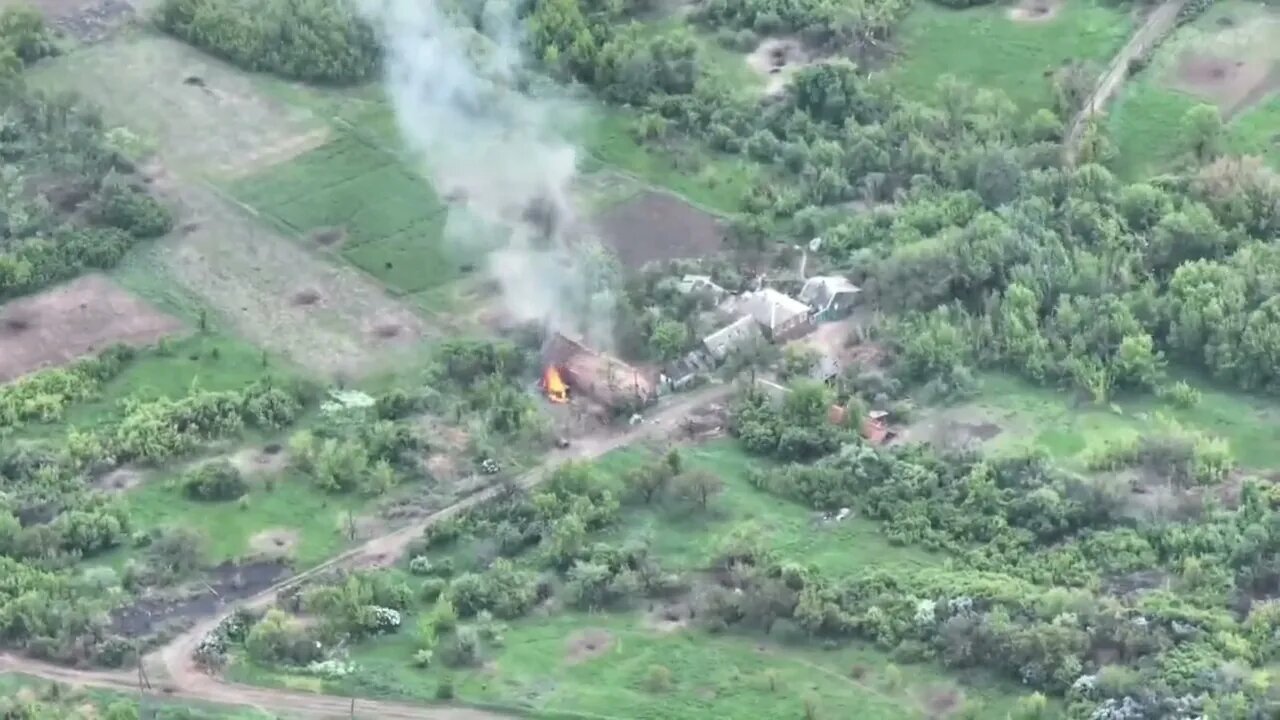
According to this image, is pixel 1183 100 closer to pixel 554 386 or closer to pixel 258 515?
pixel 554 386

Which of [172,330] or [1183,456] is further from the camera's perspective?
[172,330]

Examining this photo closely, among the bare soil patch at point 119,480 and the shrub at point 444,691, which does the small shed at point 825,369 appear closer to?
the shrub at point 444,691

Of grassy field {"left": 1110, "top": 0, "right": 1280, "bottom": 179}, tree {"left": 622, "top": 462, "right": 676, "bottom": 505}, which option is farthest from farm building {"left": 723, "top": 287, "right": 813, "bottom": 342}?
grassy field {"left": 1110, "top": 0, "right": 1280, "bottom": 179}

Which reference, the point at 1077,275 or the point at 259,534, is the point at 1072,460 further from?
the point at 259,534

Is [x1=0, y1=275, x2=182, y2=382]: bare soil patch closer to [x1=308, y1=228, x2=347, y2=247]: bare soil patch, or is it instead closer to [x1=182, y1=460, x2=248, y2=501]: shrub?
[x1=308, y1=228, x2=347, y2=247]: bare soil patch

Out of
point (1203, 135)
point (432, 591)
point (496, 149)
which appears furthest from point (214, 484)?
point (1203, 135)

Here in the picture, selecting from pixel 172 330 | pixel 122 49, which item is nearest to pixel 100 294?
pixel 172 330
